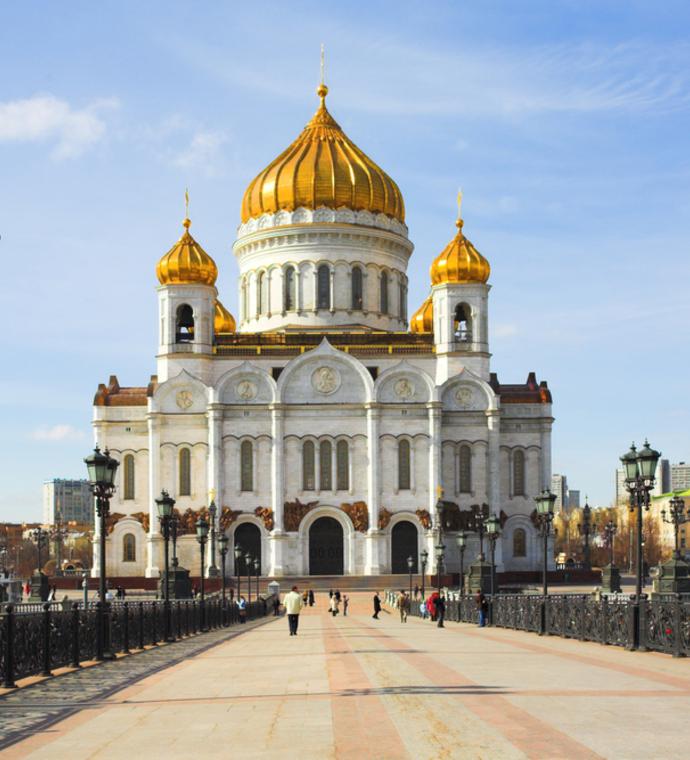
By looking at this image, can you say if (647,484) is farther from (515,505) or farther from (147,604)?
(515,505)

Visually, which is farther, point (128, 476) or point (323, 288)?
point (323, 288)

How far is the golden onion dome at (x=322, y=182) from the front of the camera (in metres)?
69.8

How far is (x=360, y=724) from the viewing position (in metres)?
10.1

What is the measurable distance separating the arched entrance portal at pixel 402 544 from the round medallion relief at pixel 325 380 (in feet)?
26.6

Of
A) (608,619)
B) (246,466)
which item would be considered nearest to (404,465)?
(246,466)

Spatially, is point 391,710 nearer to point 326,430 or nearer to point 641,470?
point 641,470

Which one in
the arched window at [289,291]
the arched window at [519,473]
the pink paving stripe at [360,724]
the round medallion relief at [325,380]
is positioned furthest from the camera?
the arched window at [289,291]

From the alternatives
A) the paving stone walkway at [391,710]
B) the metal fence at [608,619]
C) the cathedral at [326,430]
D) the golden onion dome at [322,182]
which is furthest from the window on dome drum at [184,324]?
the paving stone walkway at [391,710]

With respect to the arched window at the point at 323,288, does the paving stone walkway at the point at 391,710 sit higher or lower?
lower

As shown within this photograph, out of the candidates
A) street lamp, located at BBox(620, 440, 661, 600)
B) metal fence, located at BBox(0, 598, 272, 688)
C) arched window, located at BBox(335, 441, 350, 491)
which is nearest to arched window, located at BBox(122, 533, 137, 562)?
arched window, located at BBox(335, 441, 350, 491)

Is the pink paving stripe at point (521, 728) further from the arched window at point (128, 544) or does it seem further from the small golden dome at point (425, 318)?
the small golden dome at point (425, 318)

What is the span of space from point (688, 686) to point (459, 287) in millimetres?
54293

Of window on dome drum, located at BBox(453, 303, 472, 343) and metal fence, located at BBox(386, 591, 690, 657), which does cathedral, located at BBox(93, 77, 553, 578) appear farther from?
metal fence, located at BBox(386, 591, 690, 657)

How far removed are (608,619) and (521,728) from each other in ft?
35.9
